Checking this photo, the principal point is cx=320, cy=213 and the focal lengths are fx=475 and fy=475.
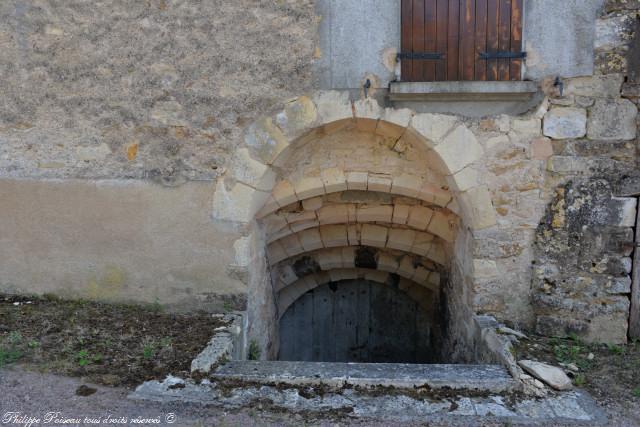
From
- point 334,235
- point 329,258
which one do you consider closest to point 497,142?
point 334,235

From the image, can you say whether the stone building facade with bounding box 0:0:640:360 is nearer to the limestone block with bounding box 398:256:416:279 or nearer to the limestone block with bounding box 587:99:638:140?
the limestone block with bounding box 587:99:638:140

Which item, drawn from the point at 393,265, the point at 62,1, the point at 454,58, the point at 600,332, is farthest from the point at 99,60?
the point at 600,332

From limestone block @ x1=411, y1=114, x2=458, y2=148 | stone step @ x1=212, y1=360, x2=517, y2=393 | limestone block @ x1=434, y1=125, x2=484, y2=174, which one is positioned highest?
limestone block @ x1=411, y1=114, x2=458, y2=148

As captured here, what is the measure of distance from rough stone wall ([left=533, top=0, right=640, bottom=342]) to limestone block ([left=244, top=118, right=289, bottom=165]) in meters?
1.98

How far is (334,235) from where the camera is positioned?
17.0ft

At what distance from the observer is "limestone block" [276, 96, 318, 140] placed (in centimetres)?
359

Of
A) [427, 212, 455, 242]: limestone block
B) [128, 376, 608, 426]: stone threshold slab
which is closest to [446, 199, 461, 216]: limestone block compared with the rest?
[427, 212, 455, 242]: limestone block

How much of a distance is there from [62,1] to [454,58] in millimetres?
3056

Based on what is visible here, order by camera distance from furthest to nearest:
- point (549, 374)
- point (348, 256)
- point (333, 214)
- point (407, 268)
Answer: point (348, 256) → point (407, 268) → point (333, 214) → point (549, 374)

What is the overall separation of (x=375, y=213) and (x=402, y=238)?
0.58m

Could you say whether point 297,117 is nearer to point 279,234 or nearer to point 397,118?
point 397,118

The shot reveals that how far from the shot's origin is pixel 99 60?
3725 millimetres

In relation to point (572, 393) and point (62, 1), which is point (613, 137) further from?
point (62, 1)

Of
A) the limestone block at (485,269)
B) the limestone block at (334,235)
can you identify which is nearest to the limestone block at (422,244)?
the limestone block at (334,235)
